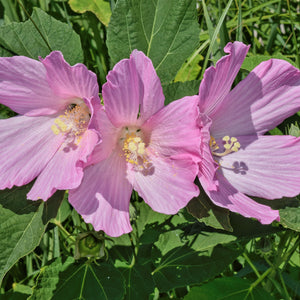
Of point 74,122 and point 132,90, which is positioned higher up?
point 132,90

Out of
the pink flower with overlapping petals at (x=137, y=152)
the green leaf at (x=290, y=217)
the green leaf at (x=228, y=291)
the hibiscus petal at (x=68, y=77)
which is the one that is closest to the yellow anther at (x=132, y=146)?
the pink flower with overlapping petals at (x=137, y=152)

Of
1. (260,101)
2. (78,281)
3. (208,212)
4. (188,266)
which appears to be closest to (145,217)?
(188,266)

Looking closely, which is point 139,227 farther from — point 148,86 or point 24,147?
point 148,86

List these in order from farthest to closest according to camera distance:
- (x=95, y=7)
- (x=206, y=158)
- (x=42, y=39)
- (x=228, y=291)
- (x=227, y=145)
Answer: (x=95, y=7) < (x=228, y=291) < (x=42, y=39) < (x=227, y=145) < (x=206, y=158)

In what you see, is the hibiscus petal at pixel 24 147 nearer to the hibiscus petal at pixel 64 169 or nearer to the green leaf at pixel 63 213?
the hibiscus petal at pixel 64 169

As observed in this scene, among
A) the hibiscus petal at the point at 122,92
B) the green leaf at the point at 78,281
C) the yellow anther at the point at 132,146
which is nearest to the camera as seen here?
the hibiscus petal at the point at 122,92

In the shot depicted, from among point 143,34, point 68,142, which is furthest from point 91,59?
point 68,142

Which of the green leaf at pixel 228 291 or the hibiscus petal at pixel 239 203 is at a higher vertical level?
the hibiscus petal at pixel 239 203
